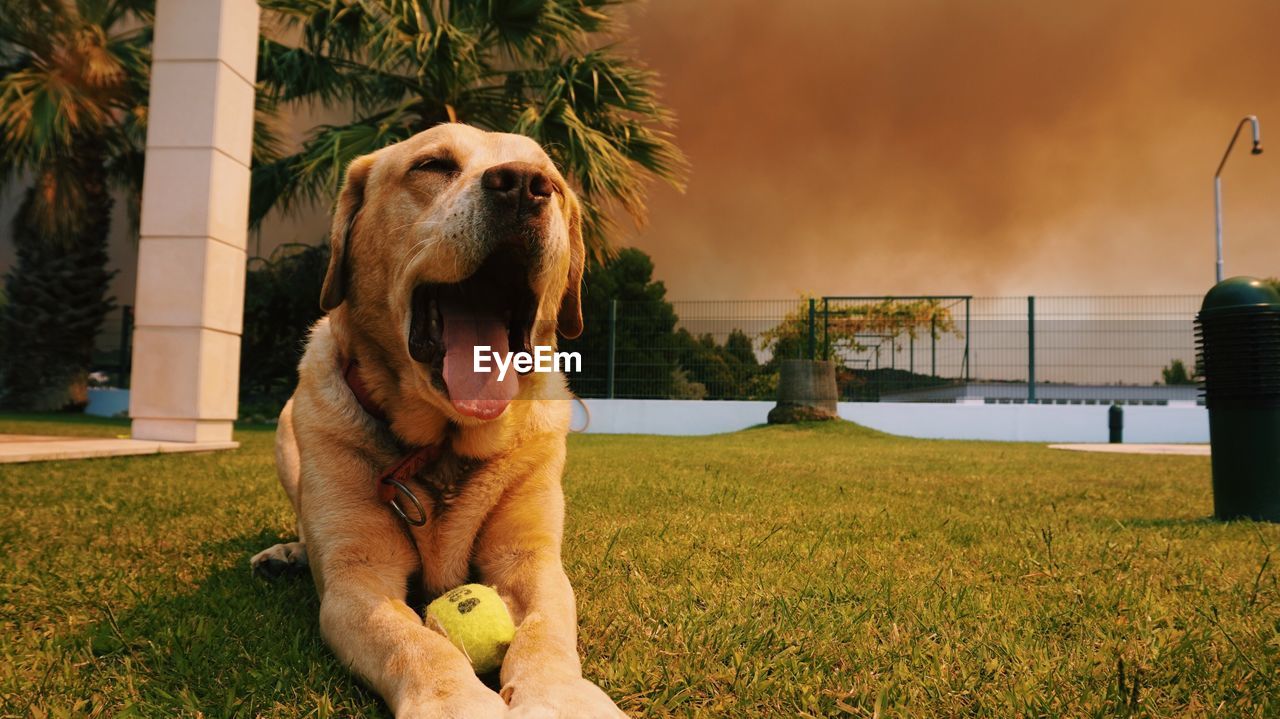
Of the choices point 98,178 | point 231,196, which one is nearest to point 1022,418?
point 231,196

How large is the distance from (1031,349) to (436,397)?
14.7 meters

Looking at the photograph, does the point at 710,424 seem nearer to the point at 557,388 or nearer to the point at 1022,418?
the point at 1022,418

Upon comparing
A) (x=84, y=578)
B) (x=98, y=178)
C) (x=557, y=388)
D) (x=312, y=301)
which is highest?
(x=98, y=178)

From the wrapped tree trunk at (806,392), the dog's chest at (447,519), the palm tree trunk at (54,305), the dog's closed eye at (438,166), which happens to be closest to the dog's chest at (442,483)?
the dog's chest at (447,519)

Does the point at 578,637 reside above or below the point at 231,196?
below

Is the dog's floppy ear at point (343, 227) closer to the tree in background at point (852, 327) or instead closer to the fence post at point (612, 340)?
the fence post at point (612, 340)

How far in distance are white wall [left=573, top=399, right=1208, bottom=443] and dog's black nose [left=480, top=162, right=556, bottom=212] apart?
43.1 ft

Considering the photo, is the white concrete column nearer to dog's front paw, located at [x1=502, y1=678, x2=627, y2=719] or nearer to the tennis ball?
the tennis ball

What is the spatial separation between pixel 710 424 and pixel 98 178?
12.8 meters

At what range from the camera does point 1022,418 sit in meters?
15.2

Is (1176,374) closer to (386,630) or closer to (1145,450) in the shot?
(1145,450)

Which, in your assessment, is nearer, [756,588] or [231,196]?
[756,588]

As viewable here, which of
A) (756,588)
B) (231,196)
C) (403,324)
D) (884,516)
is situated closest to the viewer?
(403,324)

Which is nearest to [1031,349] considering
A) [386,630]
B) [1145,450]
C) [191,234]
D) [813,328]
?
[1145,450]
